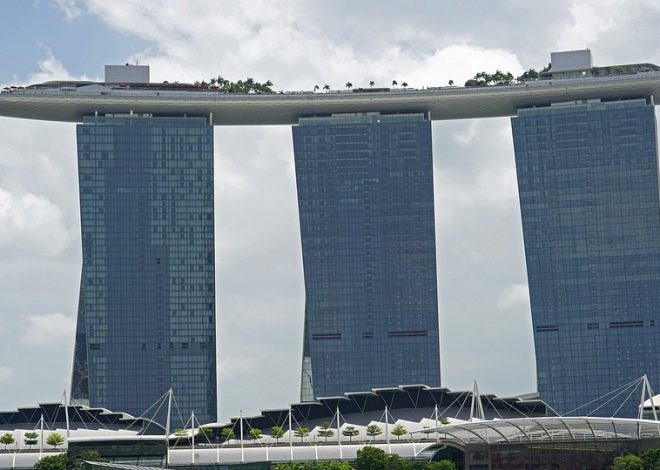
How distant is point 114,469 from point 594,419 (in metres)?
62.3

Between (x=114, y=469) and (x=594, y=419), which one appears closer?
(x=114, y=469)

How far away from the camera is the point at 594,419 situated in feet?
656

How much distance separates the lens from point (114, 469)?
187 metres
